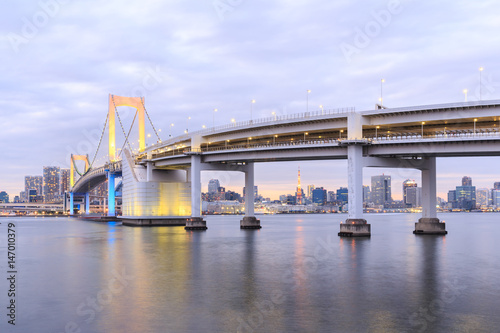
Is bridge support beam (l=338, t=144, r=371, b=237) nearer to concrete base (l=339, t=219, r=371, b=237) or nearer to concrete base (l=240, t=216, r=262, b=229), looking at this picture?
concrete base (l=339, t=219, r=371, b=237)

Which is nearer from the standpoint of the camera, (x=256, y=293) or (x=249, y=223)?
(x=256, y=293)

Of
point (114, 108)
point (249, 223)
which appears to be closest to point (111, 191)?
point (114, 108)

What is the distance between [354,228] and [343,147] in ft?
32.4

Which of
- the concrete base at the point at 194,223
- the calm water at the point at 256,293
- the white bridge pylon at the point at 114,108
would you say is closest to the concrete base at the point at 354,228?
the calm water at the point at 256,293

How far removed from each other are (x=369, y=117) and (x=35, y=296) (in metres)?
42.5

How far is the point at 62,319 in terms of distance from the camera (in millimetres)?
19469

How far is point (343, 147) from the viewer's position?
5812 cm

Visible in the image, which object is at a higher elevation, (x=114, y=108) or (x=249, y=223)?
(x=114, y=108)

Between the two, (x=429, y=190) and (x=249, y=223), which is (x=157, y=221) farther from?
(x=429, y=190)

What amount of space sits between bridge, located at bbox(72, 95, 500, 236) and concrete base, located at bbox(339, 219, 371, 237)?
0.12 metres

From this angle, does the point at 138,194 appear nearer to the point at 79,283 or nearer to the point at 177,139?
the point at 177,139

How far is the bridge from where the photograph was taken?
51750 mm

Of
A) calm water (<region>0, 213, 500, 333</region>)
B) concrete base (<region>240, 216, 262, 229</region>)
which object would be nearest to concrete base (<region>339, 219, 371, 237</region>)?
calm water (<region>0, 213, 500, 333</region>)

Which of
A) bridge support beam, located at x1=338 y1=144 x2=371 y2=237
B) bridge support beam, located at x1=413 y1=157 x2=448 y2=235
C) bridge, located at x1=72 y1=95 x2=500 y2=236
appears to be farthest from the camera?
bridge support beam, located at x1=413 y1=157 x2=448 y2=235
